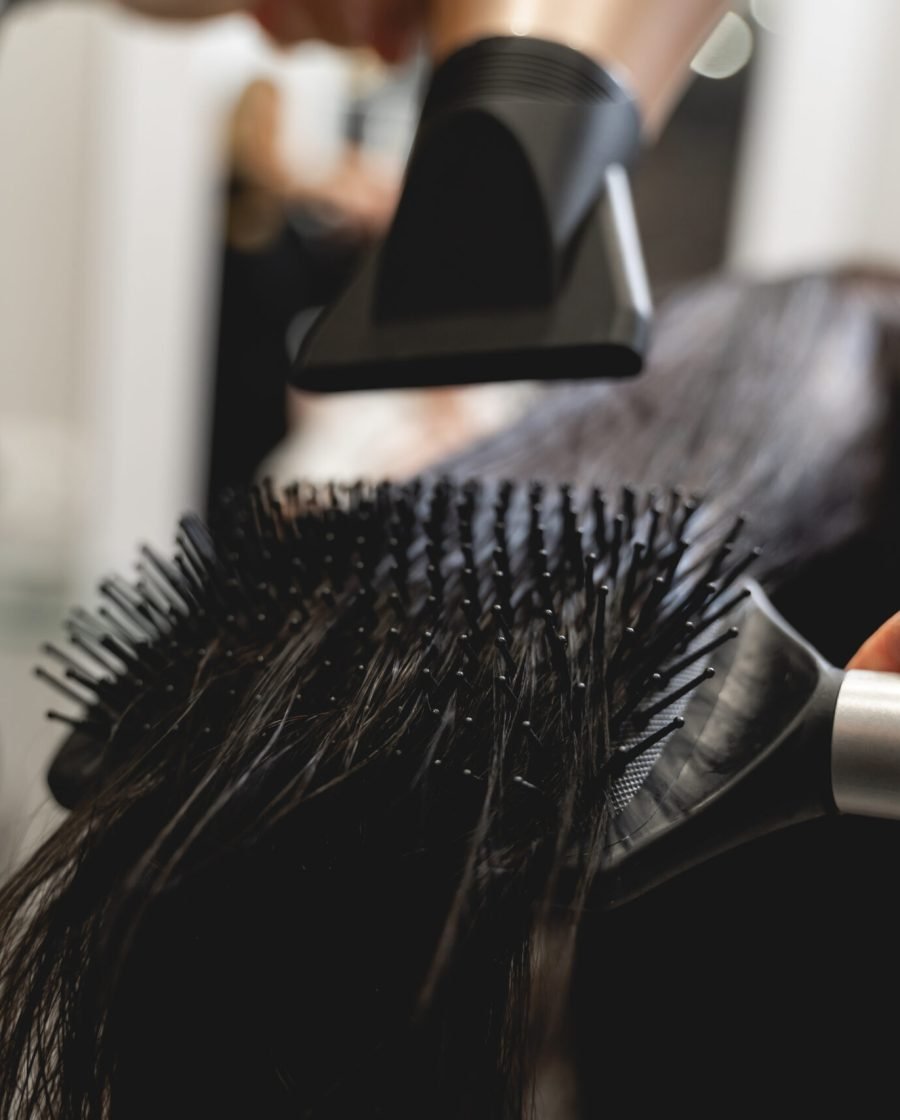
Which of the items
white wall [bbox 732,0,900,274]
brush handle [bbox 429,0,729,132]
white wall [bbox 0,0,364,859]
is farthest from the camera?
white wall [bbox 732,0,900,274]

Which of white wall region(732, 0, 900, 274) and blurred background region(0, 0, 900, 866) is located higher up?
blurred background region(0, 0, 900, 866)

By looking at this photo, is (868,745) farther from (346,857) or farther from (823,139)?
(823,139)

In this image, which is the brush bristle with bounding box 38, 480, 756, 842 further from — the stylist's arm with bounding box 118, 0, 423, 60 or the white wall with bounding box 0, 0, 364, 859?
the white wall with bounding box 0, 0, 364, 859

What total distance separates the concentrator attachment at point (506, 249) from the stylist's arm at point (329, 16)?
6.9 inches

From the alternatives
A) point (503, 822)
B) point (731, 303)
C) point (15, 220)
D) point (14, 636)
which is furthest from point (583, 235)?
point (15, 220)

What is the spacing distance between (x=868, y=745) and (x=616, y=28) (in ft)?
0.83

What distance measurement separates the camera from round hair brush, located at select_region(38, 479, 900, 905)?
10.7 inches

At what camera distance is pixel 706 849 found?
0.28 m

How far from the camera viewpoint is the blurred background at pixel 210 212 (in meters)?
1.77

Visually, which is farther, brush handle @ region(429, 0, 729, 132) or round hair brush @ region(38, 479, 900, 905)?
brush handle @ region(429, 0, 729, 132)

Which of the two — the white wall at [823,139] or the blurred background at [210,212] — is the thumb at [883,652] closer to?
the blurred background at [210,212]

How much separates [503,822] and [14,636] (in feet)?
5.02

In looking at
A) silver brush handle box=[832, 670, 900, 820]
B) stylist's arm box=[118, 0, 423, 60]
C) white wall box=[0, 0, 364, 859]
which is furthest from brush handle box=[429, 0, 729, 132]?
white wall box=[0, 0, 364, 859]

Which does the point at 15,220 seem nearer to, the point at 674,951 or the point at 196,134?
the point at 196,134
